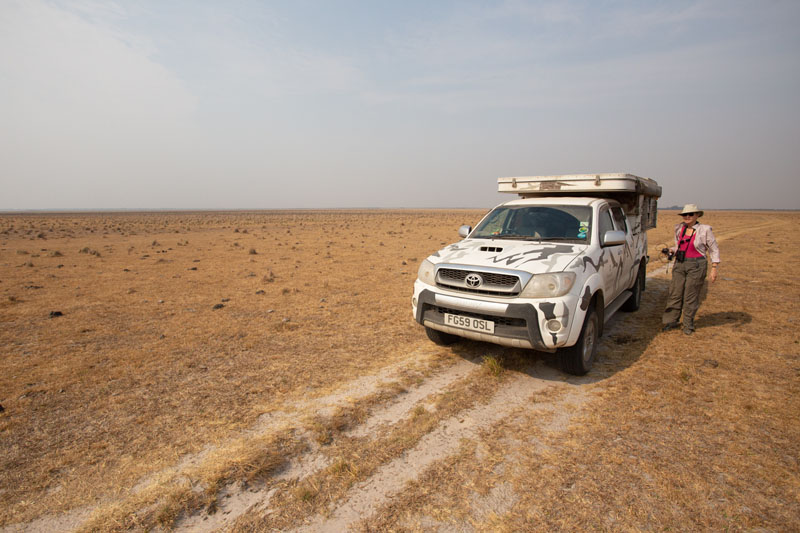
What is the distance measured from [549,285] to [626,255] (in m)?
3.04

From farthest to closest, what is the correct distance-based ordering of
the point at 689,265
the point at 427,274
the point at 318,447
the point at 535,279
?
the point at 689,265 → the point at 427,274 → the point at 535,279 → the point at 318,447

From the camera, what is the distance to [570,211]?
5.84 metres

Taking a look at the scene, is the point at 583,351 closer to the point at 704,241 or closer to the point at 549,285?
Answer: the point at 549,285

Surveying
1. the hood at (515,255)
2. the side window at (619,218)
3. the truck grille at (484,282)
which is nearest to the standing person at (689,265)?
the side window at (619,218)

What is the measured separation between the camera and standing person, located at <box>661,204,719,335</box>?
229 inches

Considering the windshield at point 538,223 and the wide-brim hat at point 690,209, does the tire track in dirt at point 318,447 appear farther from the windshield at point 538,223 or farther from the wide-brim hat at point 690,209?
the wide-brim hat at point 690,209

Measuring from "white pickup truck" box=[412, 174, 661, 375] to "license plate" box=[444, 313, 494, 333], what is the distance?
0.01 metres

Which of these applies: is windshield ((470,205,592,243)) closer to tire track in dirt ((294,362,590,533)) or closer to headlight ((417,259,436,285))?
headlight ((417,259,436,285))

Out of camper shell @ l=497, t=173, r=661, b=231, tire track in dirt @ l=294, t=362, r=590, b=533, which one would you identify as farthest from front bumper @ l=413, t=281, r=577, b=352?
camper shell @ l=497, t=173, r=661, b=231

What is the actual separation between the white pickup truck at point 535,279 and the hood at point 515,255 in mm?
11

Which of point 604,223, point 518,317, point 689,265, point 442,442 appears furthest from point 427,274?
point 689,265

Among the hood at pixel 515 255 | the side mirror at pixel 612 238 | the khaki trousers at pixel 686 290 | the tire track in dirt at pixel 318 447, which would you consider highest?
the side mirror at pixel 612 238

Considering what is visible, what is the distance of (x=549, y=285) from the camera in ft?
14.0

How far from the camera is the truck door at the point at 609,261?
5.37m
